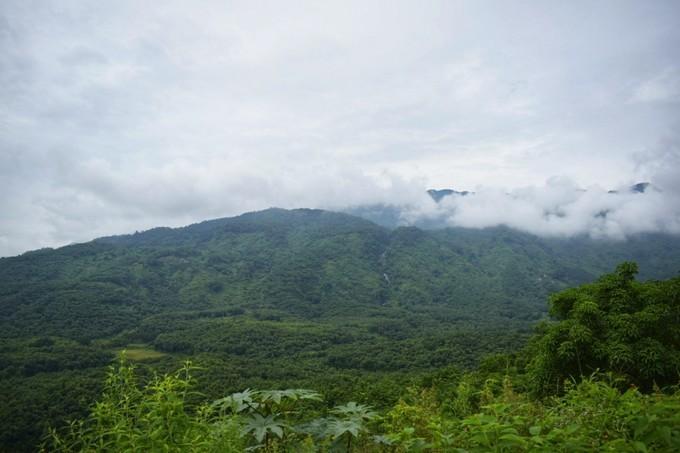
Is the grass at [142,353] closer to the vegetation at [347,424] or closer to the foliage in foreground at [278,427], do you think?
the vegetation at [347,424]

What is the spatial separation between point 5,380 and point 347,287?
13634cm

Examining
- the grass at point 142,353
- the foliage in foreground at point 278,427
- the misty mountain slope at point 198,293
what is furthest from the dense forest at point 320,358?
the grass at point 142,353

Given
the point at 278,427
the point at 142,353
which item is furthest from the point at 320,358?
the point at 278,427

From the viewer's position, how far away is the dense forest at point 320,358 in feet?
8.58

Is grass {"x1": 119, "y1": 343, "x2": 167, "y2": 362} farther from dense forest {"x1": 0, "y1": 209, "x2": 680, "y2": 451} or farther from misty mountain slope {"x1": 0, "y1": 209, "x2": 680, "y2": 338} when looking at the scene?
misty mountain slope {"x1": 0, "y1": 209, "x2": 680, "y2": 338}

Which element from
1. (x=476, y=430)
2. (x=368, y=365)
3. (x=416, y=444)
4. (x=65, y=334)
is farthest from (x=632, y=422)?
(x=65, y=334)

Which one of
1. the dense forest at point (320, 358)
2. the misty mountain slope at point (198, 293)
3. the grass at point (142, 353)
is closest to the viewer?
the dense forest at point (320, 358)

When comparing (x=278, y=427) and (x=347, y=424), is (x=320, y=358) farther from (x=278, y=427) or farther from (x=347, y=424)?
(x=278, y=427)

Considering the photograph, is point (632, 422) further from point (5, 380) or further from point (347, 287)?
point (347, 287)

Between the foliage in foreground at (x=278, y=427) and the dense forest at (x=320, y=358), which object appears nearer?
the foliage in foreground at (x=278, y=427)

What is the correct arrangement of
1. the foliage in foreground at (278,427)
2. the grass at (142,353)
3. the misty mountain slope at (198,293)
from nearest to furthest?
the foliage in foreground at (278,427) → the grass at (142,353) → the misty mountain slope at (198,293)

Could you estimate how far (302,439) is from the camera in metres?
3.87

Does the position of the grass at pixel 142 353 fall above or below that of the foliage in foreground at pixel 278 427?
below

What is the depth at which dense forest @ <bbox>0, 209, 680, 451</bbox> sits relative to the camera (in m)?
2.62
